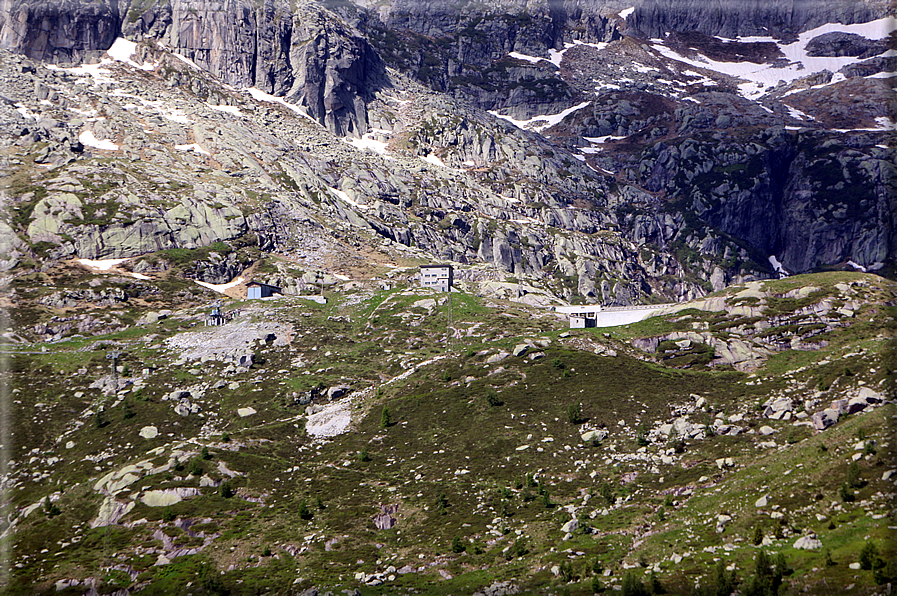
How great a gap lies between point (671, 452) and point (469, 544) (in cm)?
2727

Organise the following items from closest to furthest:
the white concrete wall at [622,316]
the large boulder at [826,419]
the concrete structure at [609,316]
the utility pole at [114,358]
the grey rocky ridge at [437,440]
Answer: the grey rocky ridge at [437,440] → the large boulder at [826,419] → the utility pole at [114,358] → the concrete structure at [609,316] → the white concrete wall at [622,316]

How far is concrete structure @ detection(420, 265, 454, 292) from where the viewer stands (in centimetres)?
17750

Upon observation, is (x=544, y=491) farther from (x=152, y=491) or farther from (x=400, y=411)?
(x=152, y=491)

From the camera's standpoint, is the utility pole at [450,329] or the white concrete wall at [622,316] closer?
the utility pole at [450,329]

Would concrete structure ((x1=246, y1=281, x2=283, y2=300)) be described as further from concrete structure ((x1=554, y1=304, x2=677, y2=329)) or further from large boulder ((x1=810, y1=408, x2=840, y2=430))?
large boulder ((x1=810, y1=408, x2=840, y2=430))

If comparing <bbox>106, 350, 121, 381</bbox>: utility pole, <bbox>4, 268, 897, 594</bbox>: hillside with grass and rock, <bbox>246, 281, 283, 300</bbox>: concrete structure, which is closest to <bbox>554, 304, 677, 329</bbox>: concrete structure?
<bbox>4, 268, 897, 594</bbox>: hillside with grass and rock

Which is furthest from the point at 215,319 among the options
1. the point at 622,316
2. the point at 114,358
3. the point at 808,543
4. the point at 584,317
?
the point at 808,543

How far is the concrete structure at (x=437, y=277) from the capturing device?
177500 mm

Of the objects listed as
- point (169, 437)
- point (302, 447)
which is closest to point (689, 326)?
point (302, 447)

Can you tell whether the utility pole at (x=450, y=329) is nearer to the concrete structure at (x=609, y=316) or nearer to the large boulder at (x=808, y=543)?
the concrete structure at (x=609, y=316)

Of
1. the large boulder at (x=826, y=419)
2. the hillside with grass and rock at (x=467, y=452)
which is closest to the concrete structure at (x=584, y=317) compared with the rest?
the hillside with grass and rock at (x=467, y=452)

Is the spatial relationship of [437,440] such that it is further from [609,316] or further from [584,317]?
[609,316]

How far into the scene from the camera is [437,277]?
179125mm

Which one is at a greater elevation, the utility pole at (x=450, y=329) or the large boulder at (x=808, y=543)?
the large boulder at (x=808, y=543)
